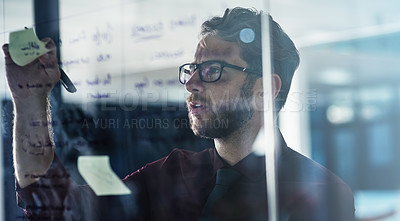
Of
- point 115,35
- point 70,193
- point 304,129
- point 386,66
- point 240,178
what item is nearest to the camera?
point 386,66

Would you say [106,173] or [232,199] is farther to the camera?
[106,173]

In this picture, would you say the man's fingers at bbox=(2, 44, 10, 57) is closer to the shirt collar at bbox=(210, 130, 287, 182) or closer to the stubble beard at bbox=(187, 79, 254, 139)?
the stubble beard at bbox=(187, 79, 254, 139)

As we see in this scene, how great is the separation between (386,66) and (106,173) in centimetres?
89

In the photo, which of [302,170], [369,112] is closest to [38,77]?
[302,170]

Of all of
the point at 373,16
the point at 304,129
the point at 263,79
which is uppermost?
the point at 373,16

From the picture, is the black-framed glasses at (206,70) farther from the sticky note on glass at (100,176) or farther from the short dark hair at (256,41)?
the sticky note on glass at (100,176)

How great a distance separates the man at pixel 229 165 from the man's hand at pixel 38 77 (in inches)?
13.6

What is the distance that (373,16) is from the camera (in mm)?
1127

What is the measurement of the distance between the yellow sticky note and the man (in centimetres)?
46

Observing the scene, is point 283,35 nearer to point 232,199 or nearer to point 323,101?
point 323,101

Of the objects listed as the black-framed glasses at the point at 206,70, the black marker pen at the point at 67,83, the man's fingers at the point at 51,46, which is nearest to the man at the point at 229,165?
the black-framed glasses at the point at 206,70

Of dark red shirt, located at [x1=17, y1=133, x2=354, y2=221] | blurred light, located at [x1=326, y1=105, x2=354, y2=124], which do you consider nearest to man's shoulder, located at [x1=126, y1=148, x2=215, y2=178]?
dark red shirt, located at [x1=17, y1=133, x2=354, y2=221]

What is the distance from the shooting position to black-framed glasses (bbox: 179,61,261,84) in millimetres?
1342

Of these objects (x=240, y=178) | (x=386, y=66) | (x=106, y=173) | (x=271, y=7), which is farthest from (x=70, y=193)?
(x=386, y=66)
